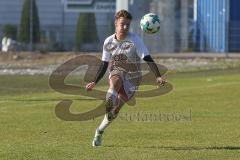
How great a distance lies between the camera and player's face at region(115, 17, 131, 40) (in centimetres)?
1225

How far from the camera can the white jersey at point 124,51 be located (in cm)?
1245

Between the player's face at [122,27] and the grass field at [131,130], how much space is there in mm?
1710

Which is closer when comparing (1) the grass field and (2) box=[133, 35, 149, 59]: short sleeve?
(1) the grass field

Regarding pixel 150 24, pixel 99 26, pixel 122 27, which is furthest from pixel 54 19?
pixel 122 27

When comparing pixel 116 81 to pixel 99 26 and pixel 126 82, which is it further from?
pixel 99 26

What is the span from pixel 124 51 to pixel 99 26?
171 feet

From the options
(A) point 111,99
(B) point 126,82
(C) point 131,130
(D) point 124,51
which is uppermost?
(D) point 124,51

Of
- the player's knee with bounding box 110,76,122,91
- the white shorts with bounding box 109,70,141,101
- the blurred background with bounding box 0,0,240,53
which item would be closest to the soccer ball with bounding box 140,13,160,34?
the white shorts with bounding box 109,70,141,101

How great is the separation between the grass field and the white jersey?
1.30 m

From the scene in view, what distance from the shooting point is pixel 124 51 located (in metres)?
12.5

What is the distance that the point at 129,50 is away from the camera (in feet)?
41.2

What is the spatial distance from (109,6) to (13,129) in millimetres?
47785

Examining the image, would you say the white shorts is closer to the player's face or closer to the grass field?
the player's face

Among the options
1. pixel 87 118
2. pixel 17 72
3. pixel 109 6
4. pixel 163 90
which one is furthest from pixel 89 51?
pixel 87 118
